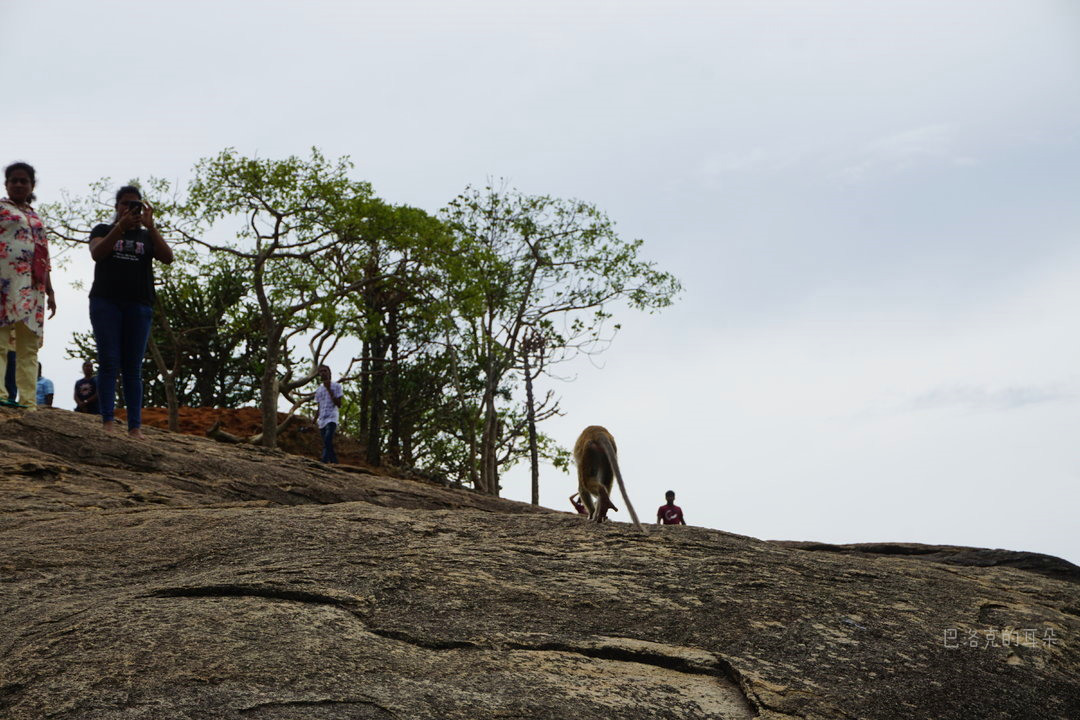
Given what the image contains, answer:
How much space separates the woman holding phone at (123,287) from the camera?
28.3 feet

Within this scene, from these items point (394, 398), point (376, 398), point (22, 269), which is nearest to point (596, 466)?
point (22, 269)

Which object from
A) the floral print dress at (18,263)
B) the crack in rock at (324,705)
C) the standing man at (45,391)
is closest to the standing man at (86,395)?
the standing man at (45,391)

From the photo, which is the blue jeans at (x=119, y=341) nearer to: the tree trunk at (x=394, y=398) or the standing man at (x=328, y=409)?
the standing man at (x=328, y=409)

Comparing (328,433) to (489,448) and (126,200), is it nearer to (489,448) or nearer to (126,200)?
(126,200)

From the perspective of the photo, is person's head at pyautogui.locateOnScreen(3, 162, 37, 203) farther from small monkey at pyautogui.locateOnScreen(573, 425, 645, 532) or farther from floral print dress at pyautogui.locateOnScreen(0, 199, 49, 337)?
small monkey at pyautogui.locateOnScreen(573, 425, 645, 532)

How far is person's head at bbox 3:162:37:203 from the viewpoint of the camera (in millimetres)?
9023

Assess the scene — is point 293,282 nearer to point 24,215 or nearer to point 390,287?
point 390,287

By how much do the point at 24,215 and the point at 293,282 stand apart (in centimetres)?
1318

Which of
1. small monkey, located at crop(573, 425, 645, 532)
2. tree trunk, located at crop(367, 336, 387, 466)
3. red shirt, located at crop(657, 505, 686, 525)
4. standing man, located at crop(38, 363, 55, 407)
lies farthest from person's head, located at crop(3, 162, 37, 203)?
tree trunk, located at crop(367, 336, 387, 466)

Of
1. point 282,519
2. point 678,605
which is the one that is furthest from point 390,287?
point 678,605

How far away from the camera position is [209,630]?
4.18 meters

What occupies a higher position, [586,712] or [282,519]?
[282,519]

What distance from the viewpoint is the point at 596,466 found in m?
8.90

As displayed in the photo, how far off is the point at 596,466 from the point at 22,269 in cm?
538
